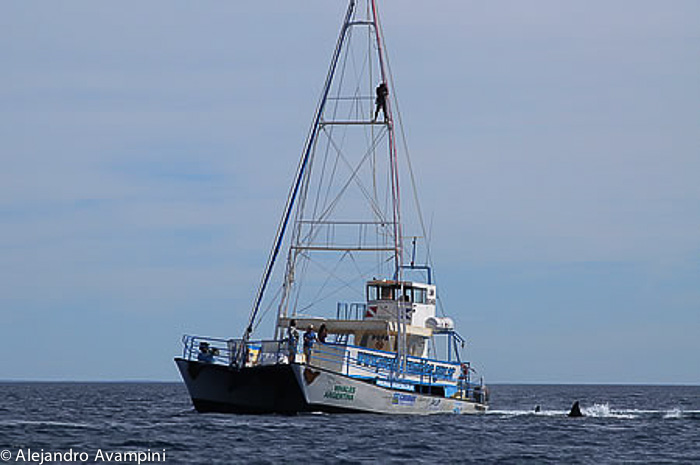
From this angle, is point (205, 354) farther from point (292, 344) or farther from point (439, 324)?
point (439, 324)

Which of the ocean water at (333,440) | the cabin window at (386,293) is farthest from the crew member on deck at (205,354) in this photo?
the cabin window at (386,293)

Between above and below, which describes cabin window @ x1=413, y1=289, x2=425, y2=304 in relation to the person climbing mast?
below

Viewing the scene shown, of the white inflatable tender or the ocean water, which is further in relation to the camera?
the white inflatable tender

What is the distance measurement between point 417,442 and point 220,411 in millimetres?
11411

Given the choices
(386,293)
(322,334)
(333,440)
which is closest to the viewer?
(333,440)

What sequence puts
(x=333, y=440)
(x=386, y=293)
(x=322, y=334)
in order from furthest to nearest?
(x=386, y=293)
(x=322, y=334)
(x=333, y=440)

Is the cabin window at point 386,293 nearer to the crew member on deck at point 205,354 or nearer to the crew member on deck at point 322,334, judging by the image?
the crew member on deck at point 322,334

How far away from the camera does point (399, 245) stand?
5012 cm

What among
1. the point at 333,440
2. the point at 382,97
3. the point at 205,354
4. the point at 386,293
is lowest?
the point at 333,440

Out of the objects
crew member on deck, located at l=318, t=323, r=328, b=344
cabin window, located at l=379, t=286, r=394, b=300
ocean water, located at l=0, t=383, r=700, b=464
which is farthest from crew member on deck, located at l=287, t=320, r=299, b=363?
cabin window, located at l=379, t=286, r=394, b=300

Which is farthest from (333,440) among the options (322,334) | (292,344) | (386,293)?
(386,293)

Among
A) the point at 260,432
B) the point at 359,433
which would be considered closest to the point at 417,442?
the point at 359,433

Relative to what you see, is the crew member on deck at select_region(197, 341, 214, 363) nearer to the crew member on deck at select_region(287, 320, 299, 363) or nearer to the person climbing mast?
the crew member on deck at select_region(287, 320, 299, 363)

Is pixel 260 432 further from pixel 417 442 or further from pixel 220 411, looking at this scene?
pixel 220 411
